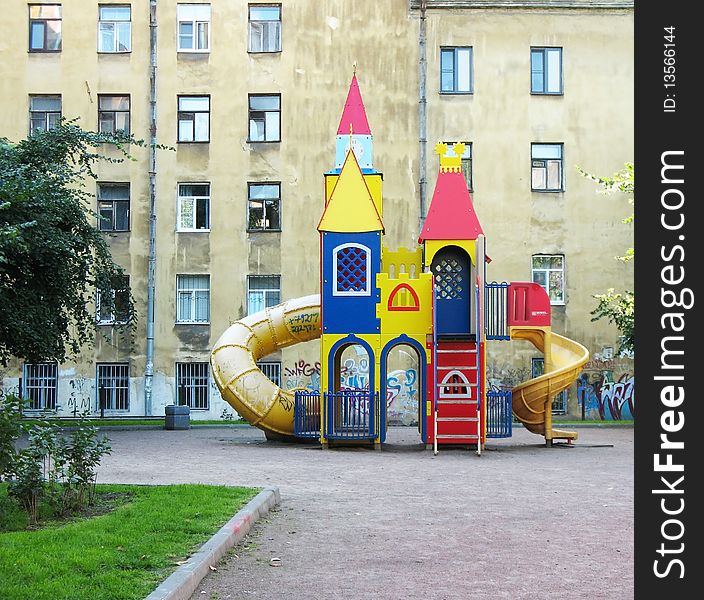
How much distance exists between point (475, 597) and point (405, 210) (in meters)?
31.4

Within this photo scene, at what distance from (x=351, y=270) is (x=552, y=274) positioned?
16344 mm

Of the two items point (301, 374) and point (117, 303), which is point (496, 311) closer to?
point (117, 303)

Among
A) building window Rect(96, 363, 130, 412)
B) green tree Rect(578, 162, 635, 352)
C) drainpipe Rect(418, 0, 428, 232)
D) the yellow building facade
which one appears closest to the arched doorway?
the yellow building facade

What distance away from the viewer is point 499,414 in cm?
2478

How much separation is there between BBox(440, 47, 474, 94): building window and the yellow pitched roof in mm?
15691

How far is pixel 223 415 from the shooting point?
38.4 meters

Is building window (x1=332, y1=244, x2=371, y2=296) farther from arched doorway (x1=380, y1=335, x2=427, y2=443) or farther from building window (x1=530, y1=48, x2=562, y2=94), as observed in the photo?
building window (x1=530, y1=48, x2=562, y2=94)

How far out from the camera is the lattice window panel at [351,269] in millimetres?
24578

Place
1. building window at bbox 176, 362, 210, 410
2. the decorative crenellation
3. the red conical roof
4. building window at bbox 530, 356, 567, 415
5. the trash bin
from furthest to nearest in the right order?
building window at bbox 530, 356, 567, 415 < building window at bbox 176, 362, 210, 410 < the trash bin < the decorative crenellation < the red conical roof

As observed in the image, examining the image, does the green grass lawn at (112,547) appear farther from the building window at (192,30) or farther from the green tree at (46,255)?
the building window at (192,30)

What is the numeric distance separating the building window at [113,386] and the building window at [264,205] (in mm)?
7155

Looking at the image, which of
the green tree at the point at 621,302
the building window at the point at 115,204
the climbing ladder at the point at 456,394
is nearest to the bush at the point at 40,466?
the climbing ladder at the point at 456,394

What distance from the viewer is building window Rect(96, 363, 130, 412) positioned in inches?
1526
